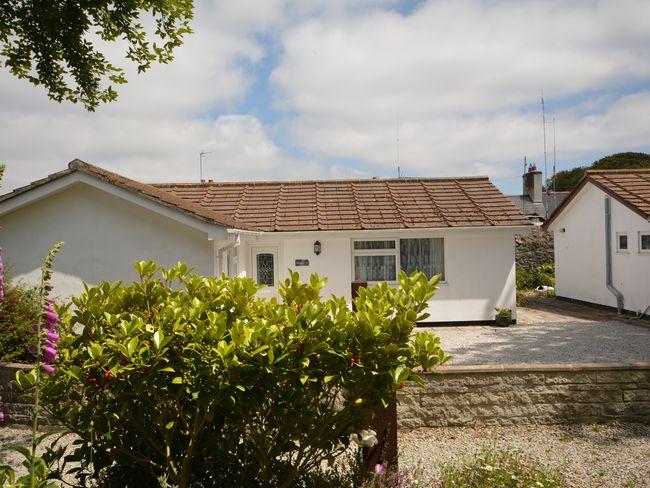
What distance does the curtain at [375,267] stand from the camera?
52.0 ft

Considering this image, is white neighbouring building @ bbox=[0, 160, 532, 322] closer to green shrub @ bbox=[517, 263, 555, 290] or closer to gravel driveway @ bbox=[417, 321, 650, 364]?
gravel driveway @ bbox=[417, 321, 650, 364]

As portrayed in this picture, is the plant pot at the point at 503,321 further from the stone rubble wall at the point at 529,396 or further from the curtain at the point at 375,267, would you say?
the stone rubble wall at the point at 529,396

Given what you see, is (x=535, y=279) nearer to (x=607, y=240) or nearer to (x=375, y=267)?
(x=607, y=240)

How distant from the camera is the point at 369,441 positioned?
4.29 meters

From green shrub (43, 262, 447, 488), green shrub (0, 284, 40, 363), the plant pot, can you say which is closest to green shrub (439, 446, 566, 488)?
green shrub (43, 262, 447, 488)

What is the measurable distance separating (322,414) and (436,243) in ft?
40.3

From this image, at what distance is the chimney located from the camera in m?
32.7

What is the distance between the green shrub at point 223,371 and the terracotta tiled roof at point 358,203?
10.9 metres

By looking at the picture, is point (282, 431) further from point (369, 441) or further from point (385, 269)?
point (385, 269)

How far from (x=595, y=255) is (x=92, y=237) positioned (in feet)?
54.1

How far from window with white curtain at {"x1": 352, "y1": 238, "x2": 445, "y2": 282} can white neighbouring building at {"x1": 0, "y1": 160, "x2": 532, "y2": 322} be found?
0.03 metres

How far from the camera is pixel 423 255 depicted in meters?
15.9

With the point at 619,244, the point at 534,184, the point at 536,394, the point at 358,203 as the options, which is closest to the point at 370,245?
the point at 358,203

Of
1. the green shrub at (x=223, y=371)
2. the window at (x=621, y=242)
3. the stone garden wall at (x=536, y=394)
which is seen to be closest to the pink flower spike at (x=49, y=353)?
the green shrub at (x=223, y=371)
